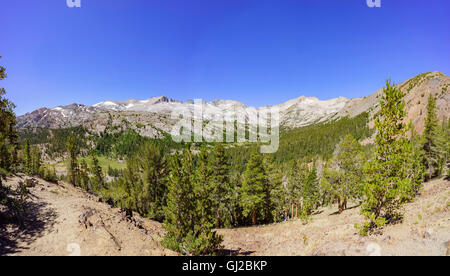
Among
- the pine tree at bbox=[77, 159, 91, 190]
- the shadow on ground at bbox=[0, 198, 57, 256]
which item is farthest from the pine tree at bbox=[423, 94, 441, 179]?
the pine tree at bbox=[77, 159, 91, 190]

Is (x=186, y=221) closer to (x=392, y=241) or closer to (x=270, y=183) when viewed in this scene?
(x=392, y=241)

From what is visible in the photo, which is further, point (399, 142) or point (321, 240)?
point (321, 240)

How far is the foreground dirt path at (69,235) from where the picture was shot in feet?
40.3

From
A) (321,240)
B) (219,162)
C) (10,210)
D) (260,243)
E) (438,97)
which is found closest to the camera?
(10,210)

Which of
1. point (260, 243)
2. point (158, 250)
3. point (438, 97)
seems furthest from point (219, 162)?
point (438, 97)

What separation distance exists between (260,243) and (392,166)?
16.9 metres

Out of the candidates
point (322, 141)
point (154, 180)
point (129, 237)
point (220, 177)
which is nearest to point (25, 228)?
point (129, 237)

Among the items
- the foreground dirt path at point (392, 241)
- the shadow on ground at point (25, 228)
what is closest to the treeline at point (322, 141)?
the foreground dirt path at point (392, 241)

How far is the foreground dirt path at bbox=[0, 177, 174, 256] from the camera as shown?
1230cm

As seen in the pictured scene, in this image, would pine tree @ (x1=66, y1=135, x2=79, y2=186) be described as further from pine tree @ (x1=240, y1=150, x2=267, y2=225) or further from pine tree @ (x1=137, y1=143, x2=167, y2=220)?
pine tree @ (x1=240, y1=150, x2=267, y2=225)
